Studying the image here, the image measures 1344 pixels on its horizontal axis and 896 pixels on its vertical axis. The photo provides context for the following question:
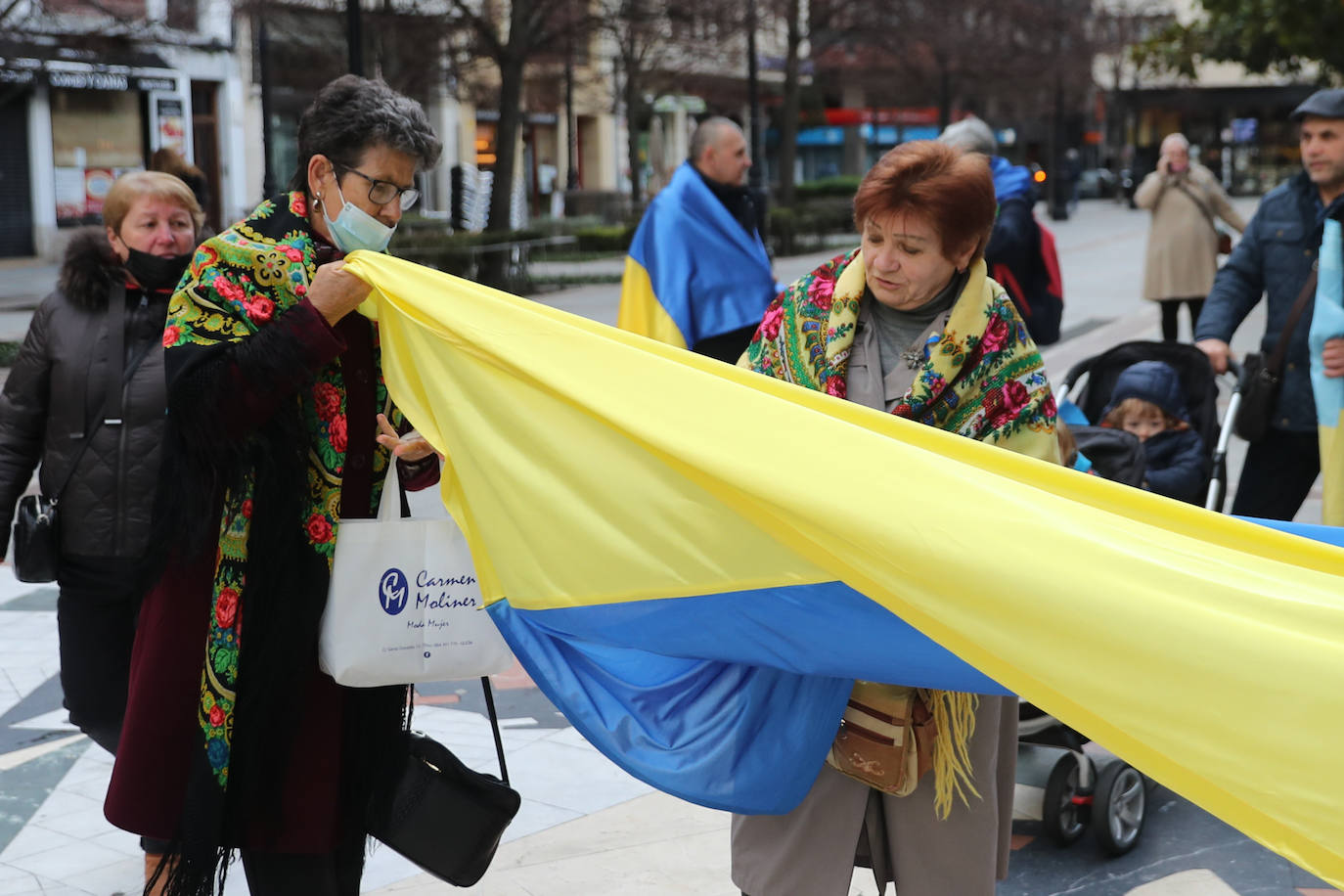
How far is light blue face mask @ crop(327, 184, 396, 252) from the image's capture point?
306 centimetres

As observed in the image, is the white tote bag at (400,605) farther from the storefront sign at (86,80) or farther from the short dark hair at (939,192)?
the storefront sign at (86,80)

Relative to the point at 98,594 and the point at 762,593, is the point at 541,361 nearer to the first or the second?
the point at 762,593

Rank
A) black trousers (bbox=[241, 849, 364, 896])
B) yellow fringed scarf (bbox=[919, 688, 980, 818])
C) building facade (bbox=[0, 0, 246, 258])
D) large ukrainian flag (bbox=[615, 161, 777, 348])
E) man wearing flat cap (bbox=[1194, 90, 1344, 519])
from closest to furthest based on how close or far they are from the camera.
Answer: yellow fringed scarf (bbox=[919, 688, 980, 818])
black trousers (bbox=[241, 849, 364, 896])
man wearing flat cap (bbox=[1194, 90, 1344, 519])
large ukrainian flag (bbox=[615, 161, 777, 348])
building facade (bbox=[0, 0, 246, 258])

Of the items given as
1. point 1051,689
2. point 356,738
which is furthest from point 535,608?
point 1051,689

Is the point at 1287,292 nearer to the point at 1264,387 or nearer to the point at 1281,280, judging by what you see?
the point at 1281,280

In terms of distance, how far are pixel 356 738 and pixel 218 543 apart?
0.51 m

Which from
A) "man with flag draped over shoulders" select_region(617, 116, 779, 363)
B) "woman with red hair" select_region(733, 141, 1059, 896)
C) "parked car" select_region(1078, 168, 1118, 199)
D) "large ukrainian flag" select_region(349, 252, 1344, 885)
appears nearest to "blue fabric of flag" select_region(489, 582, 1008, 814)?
"large ukrainian flag" select_region(349, 252, 1344, 885)

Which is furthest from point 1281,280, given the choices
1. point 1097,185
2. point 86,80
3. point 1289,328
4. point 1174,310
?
point 1097,185

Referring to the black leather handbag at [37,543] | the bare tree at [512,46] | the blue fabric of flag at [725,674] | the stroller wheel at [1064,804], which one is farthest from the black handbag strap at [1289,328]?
the bare tree at [512,46]

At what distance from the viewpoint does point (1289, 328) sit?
16.6ft

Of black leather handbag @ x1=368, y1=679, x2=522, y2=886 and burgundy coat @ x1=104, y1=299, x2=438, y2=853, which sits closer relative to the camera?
burgundy coat @ x1=104, y1=299, x2=438, y2=853

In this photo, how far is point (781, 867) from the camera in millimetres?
2941

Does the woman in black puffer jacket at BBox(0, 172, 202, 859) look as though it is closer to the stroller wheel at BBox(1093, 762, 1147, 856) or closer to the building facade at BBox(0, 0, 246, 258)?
the stroller wheel at BBox(1093, 762, 1147, 856)

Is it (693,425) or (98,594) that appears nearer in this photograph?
(693,425)
